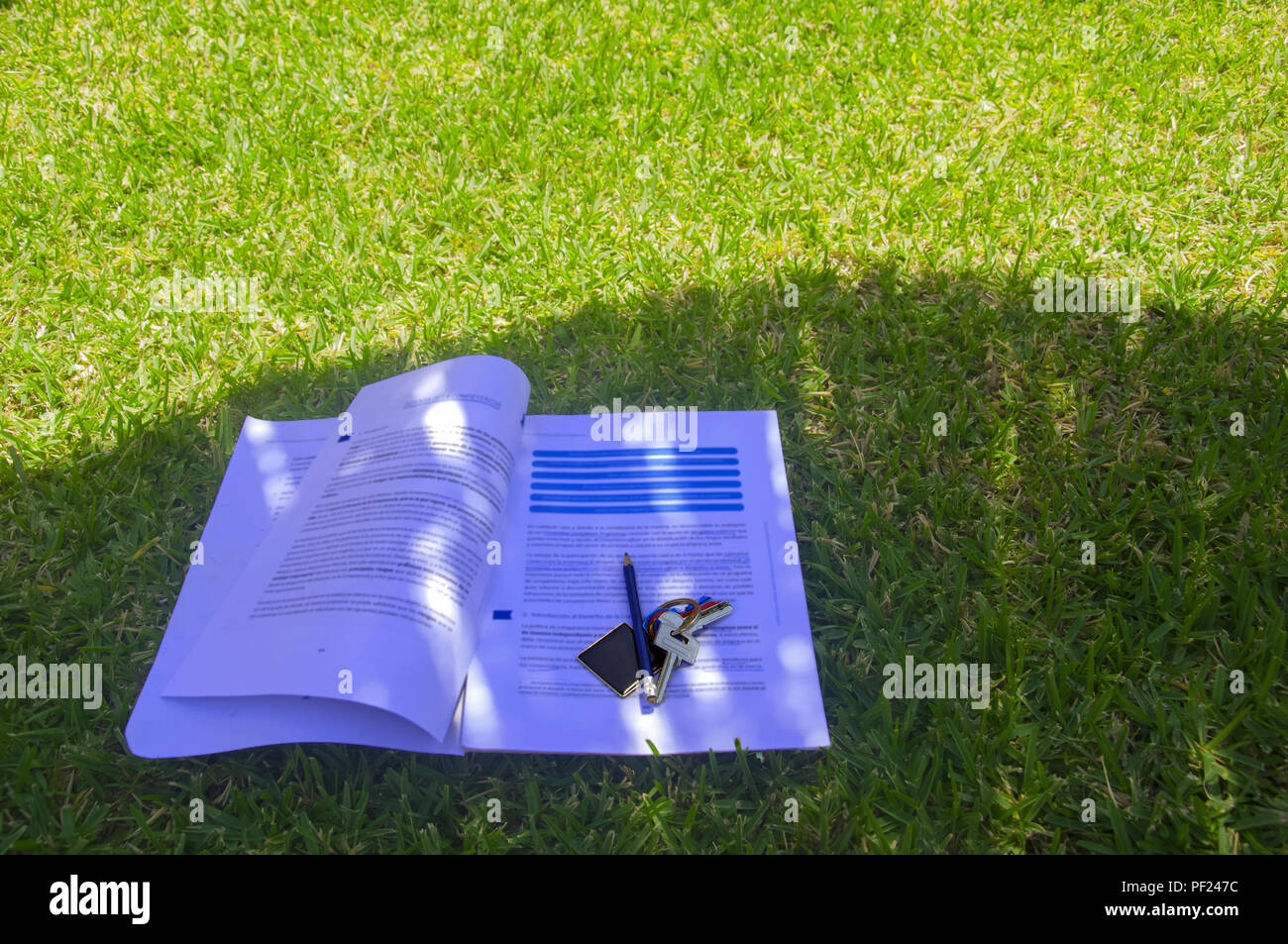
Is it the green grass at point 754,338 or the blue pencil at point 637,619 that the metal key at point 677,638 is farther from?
the green grass at point 754,338

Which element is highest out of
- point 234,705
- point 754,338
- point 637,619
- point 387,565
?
point 754,338

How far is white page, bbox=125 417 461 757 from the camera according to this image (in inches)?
55.8

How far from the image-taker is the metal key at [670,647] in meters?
1.46

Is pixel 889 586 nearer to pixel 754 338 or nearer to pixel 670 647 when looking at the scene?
pixel 670 647

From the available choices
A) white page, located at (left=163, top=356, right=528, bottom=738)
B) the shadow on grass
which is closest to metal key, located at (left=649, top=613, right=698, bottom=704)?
the shadow on grass

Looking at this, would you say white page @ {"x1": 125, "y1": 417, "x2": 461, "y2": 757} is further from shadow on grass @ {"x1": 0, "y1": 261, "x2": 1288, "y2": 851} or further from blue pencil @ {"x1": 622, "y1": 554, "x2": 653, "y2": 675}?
blue pencil @ {"x1": 622, "y1": 554, "x2": 653, "y2": 675}

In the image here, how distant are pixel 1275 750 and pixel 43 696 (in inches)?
87.9

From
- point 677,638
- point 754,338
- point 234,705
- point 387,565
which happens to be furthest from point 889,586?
point 234,705

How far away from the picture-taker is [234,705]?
4.75 feet

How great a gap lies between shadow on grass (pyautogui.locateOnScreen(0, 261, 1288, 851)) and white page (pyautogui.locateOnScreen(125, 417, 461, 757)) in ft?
0.14

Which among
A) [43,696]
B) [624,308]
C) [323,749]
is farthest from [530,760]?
[624,308]

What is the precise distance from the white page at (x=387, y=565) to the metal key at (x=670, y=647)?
1.16 feet

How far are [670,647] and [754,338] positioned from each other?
0.94 meters
